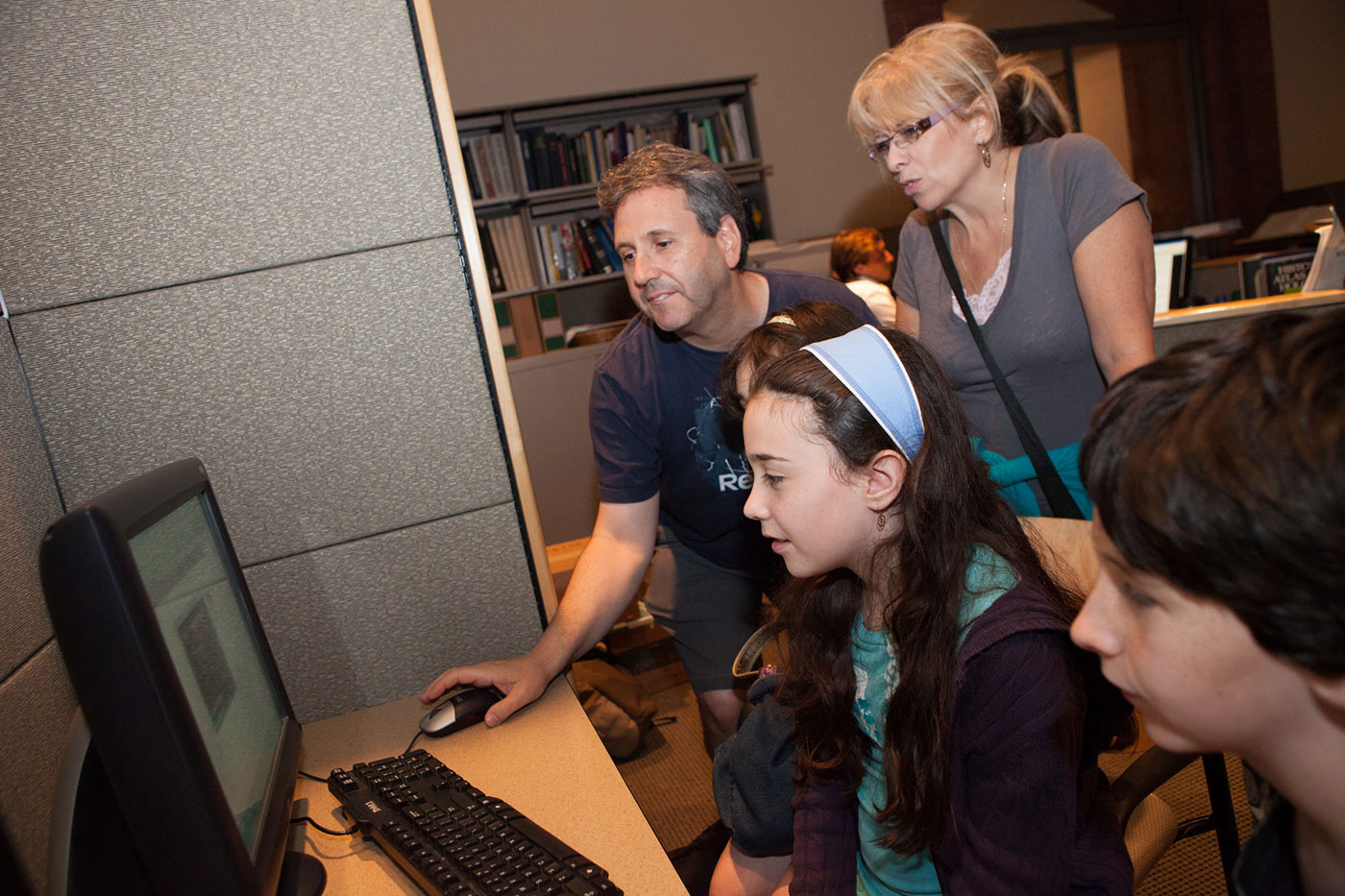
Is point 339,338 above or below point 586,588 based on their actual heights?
above

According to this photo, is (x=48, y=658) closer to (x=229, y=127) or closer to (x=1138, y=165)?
(x=229, y=127)

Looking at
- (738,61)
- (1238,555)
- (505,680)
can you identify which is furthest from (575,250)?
(1238,555)

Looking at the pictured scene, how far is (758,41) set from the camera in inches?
194

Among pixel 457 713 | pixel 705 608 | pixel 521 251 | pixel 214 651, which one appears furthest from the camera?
pixel 521 251

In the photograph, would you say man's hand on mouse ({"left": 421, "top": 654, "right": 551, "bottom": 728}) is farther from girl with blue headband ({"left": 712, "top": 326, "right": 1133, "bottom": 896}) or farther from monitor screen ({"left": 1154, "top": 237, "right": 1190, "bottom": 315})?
monitor screen ({"left": 1154, "top": 237, "right": 1190, "bottom": 315})

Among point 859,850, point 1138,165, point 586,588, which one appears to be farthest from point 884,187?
point 859,850

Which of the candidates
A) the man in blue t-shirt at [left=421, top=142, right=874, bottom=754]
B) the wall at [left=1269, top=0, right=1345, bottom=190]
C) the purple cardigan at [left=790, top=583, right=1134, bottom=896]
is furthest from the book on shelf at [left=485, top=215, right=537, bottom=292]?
the wall at [left=1269, top=0, right=1345, bottom=190]

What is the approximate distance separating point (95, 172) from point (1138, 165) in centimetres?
649

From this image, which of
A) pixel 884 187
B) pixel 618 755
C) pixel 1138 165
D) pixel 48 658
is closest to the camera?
pixel 48 658

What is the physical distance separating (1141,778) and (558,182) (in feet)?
13.3

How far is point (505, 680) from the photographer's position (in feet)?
4.19

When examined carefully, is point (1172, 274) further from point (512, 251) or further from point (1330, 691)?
point (1330, 691)

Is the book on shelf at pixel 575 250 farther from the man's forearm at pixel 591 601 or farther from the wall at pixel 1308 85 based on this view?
the wall at pixel 1308 85

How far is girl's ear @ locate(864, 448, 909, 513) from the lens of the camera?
1036 millimetres
